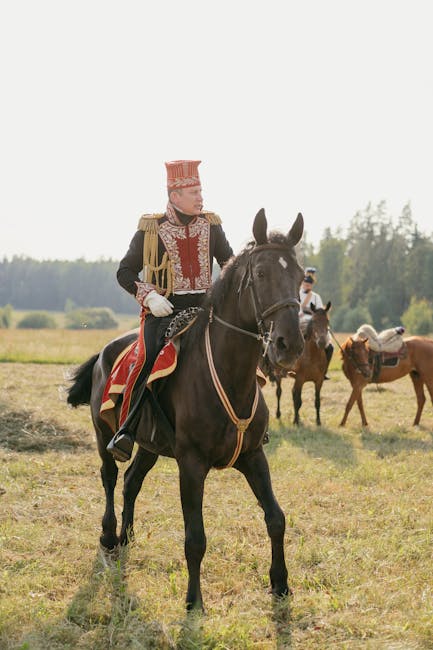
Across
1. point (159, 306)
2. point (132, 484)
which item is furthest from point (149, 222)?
point (132, 484)

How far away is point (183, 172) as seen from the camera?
4.54 m

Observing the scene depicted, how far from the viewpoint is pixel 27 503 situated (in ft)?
21.2

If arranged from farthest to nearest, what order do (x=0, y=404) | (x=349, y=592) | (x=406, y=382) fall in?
1. (x=406, y=382)
2. (x=0, y=404)
3. (x=349, y=592)

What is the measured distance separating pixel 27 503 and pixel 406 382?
1601 centimetres

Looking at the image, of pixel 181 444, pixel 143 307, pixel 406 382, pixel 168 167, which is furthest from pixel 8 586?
pixel 406 382

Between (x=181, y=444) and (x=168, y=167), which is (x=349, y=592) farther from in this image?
(x=168, y=167)

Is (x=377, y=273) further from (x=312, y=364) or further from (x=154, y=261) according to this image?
(x=154, y=261)

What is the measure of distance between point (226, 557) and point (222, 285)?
8.11ft

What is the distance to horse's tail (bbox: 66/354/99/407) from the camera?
20.2 ft

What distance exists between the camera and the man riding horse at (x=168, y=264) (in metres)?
4.52

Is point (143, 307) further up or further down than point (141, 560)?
further up

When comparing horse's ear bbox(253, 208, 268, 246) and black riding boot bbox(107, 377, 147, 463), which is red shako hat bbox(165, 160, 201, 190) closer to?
horse's ear bbox(253, 208, 268, 246)

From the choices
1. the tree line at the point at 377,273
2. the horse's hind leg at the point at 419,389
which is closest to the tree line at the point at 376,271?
the tree line at the point at 377,273

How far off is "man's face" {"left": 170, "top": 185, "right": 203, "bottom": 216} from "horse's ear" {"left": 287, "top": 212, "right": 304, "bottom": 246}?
3.37 ft
